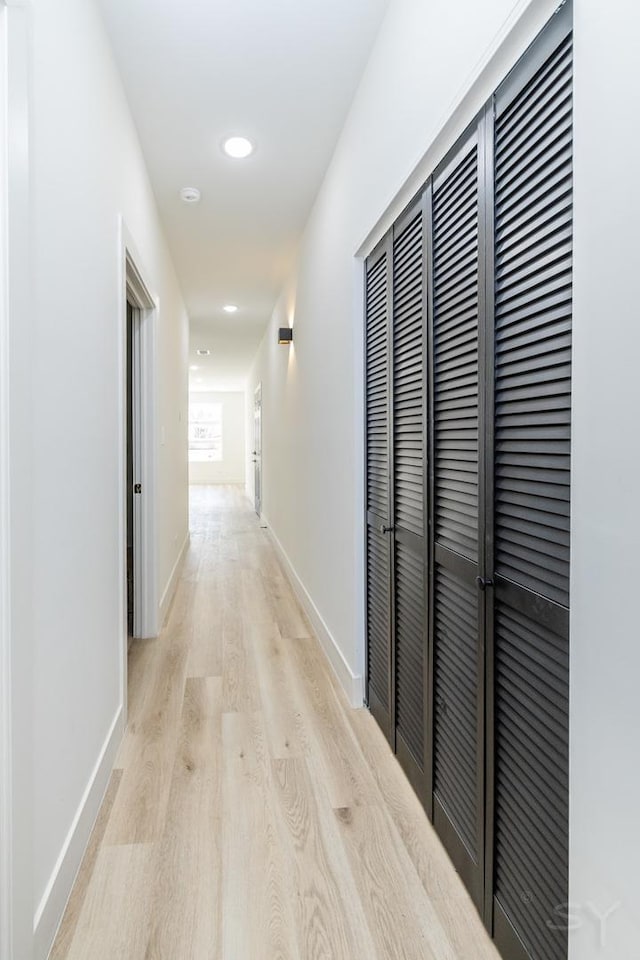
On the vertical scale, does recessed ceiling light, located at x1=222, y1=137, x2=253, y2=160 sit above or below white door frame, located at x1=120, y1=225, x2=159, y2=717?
above

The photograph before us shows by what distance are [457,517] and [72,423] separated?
1083 millimetres

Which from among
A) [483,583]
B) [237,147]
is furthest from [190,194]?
[483,583]

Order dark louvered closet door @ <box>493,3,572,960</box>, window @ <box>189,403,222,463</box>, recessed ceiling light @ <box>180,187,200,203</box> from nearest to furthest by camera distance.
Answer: dark louvered closet door @ <box>493,3,572,960</box> → recessed ceiling light @ <box>180,187,200,203</box> → window @ <box>189,403,222,463</box>

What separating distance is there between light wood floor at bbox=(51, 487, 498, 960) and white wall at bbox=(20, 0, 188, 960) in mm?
151

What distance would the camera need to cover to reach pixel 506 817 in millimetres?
1193

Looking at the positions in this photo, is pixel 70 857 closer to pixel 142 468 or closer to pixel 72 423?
pixel 72 423

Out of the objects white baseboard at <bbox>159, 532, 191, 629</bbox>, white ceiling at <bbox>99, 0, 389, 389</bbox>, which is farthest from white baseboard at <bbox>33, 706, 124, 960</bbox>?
white ceiling at <bbox>99, 0, 389, 389</bbox>

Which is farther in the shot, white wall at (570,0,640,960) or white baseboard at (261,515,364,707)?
white baseboard at (261,515,364,707)

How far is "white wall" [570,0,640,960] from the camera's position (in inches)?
30.5

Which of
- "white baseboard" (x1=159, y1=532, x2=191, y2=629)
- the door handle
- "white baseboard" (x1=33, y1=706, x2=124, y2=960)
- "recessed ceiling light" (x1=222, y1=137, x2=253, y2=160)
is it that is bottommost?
"white baseboard" (x1=33, y1=706, x2=124, y2=960)

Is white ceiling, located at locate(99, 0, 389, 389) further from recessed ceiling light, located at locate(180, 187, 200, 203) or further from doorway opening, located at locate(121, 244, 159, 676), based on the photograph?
doorway opening, located at locate(121, 244, 159, 676)

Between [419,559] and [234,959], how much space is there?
1.09 m

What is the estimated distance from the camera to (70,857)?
1415 millimetres

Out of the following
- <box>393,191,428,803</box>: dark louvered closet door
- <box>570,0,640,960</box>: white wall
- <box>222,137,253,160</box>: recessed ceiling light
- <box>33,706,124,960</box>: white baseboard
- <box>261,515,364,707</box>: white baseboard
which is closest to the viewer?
<box>570,0,640,960</box>: white wall
